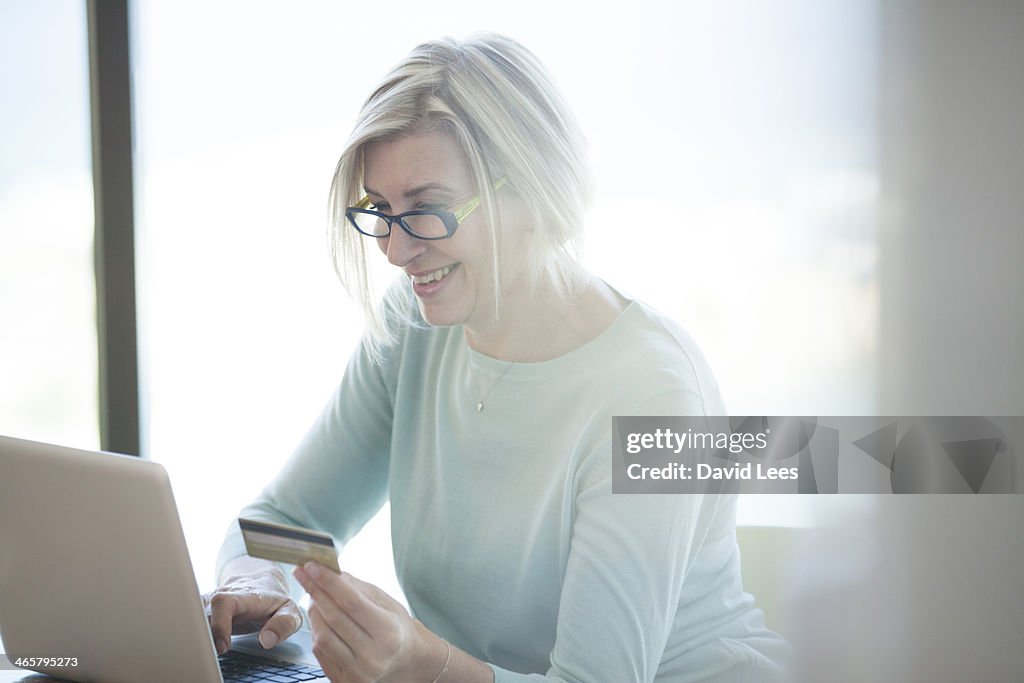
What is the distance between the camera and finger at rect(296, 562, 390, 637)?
33.6 inches

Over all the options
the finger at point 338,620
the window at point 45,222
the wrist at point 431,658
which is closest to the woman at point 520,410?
the wrist at point 431,658

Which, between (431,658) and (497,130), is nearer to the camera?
(431,658)

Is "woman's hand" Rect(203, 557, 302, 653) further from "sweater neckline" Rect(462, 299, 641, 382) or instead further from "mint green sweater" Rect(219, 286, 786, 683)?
"sweater neckline" Rect(462, 299, 641, 382)

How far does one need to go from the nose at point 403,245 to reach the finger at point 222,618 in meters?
0.46

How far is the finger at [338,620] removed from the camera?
0.87 m

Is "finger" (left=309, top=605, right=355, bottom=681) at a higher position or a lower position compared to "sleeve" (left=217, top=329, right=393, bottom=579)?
lower

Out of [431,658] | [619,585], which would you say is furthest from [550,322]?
[431,658]

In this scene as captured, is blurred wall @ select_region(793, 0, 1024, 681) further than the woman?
Yes

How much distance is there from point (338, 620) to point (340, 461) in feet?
1.95

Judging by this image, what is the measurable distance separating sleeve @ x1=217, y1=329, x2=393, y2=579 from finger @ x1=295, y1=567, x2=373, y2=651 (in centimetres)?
57

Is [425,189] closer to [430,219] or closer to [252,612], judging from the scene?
[430,219]

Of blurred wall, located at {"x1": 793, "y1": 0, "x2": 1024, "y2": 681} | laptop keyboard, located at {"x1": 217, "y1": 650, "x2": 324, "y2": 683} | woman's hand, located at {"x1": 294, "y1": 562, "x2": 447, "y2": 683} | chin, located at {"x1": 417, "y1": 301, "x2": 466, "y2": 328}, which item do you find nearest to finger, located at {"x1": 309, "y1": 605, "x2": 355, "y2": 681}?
woman's hand, located at {"x1": 294, "y1": 562, "x2": 447, "y2": 683}

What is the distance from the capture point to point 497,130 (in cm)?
121

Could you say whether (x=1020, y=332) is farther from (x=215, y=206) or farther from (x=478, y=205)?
(x=215, y=206)
